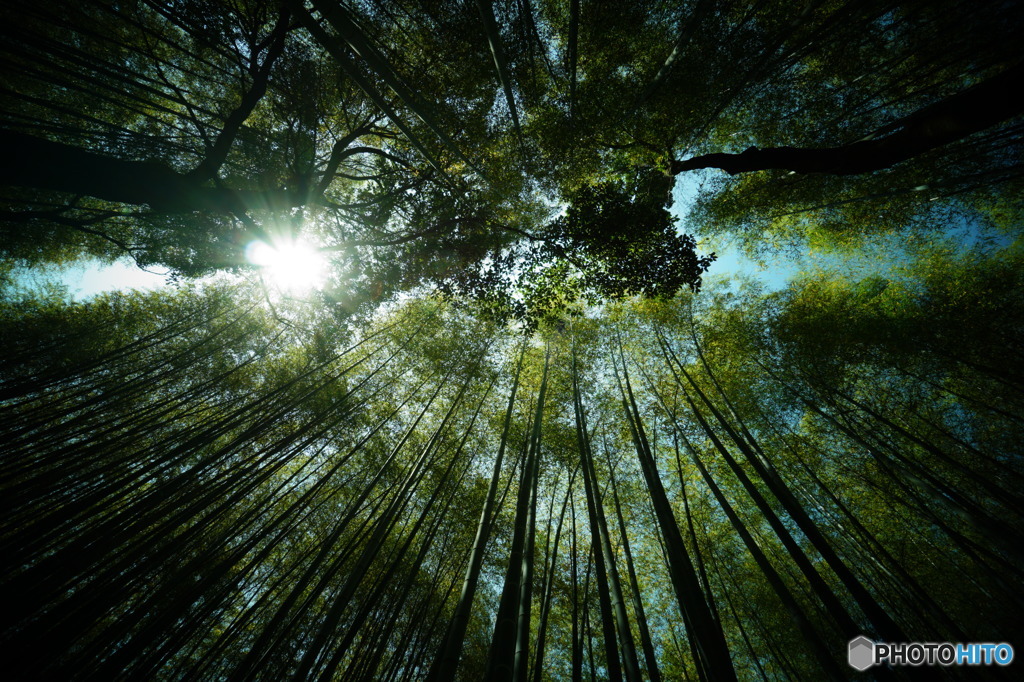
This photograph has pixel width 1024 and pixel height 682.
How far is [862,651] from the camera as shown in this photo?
144 centimetres

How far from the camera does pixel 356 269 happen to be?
482 cm

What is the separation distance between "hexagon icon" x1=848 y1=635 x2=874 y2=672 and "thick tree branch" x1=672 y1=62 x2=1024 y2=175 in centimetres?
252

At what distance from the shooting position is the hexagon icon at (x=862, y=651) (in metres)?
1.41

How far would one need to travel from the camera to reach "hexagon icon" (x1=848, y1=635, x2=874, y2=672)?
1.41m

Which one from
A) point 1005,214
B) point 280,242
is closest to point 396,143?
point 280,242

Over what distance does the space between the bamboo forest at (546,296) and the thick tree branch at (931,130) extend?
0.14 ft

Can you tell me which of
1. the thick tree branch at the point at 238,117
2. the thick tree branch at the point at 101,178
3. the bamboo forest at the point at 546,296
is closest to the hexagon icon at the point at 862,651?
the bamboo forest at the point at 546,296

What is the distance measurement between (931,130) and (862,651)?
8.91 ft

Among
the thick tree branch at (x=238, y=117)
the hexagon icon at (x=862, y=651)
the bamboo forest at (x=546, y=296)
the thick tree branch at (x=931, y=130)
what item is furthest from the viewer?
the bamboo forest at (x=546, y=296)

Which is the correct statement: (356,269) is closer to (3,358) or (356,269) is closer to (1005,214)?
(3,358)

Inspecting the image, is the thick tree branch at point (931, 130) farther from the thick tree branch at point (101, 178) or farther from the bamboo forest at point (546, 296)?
the thick tree branch at point (101, 178)

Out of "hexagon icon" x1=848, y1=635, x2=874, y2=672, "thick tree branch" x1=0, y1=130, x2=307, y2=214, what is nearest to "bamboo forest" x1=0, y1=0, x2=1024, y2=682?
"thick tree branch" x1=0, y1=130, x2=307, y2=214

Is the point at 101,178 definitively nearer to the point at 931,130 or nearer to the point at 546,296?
the point at 546,296

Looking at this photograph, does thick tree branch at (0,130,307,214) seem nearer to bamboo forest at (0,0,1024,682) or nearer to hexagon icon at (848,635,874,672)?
bamboo forest at (0,0,1024,682)
